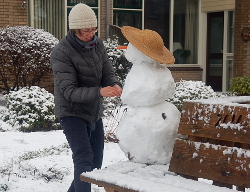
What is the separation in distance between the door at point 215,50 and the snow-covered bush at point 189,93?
16.8 feet

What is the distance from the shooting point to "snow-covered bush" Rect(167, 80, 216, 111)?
783cm

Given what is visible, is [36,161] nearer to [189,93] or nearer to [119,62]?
[189,93]

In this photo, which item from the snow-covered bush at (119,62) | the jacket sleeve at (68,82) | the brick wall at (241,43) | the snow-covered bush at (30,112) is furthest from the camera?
the brick wall at (241,43)

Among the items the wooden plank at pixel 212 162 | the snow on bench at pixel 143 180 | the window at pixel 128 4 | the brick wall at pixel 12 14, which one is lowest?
the snow on bench at pixel 143 180

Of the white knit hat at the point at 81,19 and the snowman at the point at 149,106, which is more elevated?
the white knit hat at the point at 81,19

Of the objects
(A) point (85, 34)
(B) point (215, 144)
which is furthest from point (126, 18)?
(B) point (215, 144)

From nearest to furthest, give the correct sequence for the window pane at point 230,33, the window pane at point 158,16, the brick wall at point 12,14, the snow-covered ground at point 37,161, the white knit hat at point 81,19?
the white knit hat at point 81,19
the snow-covered ground at point 37,161
the brick wall at point 12,14
the window pane at point 230,33
the window pane at point 158,16

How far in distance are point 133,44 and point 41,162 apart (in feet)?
8.54

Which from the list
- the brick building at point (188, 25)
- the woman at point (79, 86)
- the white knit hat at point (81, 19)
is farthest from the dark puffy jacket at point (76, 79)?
the brick building at point (188, 25)

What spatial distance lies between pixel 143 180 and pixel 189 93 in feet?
17.9

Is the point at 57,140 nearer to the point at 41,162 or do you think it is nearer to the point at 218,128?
the point at 41,162

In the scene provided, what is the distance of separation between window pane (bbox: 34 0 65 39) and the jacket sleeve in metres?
Result: 8.32

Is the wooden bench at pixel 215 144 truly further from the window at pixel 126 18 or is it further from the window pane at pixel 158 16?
the window pane at pixel 158 16

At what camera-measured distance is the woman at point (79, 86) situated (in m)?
3.27
